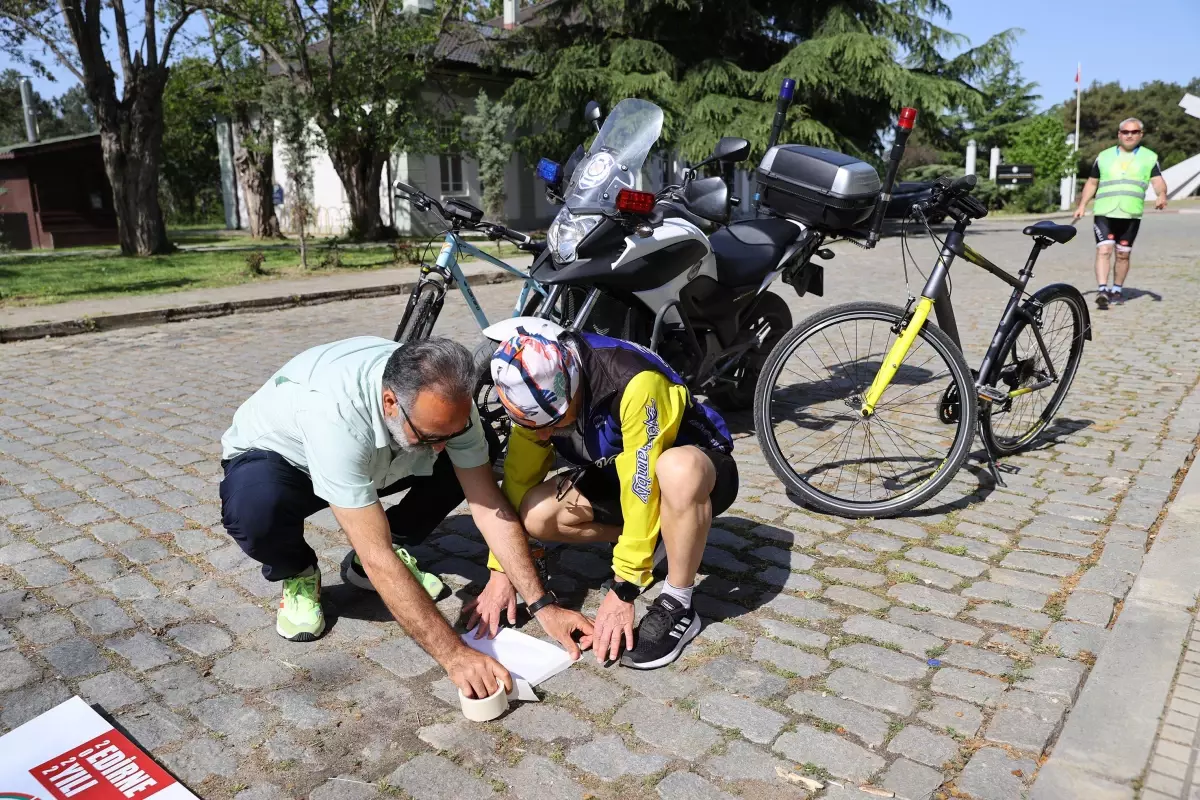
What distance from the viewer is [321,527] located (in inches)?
164

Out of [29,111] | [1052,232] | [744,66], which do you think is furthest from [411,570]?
[29,111]

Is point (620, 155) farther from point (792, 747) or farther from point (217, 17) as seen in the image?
point (217, 17)

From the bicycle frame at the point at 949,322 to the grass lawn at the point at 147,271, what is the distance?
10.6 metres

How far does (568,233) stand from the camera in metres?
4.43

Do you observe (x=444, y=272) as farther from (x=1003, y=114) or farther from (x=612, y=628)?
(x=1003, y=114)

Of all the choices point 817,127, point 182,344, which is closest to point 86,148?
point 817,127

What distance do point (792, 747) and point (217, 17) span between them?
73.7ft

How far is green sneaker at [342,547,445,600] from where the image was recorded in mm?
3455

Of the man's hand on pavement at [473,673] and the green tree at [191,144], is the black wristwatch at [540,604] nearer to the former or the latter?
the man's hand on pavement at [473,673]

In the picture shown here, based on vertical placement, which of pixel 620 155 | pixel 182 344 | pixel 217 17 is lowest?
pixel 182 344

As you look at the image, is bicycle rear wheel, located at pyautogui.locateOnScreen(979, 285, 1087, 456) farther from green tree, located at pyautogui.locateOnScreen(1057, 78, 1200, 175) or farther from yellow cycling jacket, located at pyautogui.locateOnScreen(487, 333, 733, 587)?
green tree, located at pyautogui.locateOnScreen(1057, 78, 1200, 175)

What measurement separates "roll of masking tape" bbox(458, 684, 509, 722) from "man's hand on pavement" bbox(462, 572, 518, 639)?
1.44 feet

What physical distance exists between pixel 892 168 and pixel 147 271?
13916 millimetres

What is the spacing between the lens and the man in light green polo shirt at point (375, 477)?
260 centimetres
